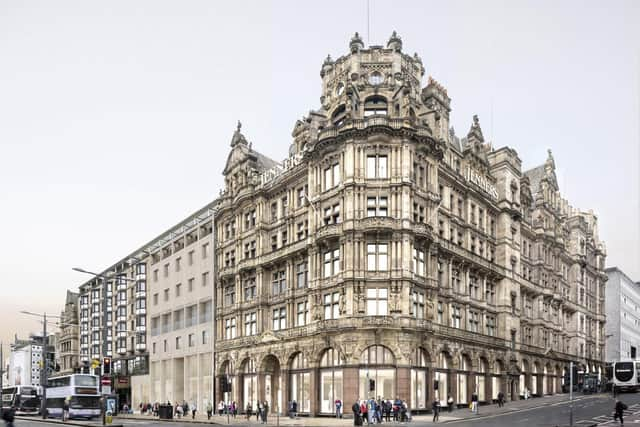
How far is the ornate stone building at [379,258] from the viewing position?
57.8 meters

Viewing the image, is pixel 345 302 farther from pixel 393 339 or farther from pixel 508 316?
pixel 508 316

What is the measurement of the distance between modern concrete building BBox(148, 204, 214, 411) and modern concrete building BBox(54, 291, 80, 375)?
160ft

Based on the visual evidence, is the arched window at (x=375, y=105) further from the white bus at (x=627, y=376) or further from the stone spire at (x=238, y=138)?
the white bus at (x=627, y=376)

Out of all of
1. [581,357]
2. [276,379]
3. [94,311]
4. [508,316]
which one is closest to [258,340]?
[276,379]

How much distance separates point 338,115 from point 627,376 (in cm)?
4203

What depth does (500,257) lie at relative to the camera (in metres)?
78.1

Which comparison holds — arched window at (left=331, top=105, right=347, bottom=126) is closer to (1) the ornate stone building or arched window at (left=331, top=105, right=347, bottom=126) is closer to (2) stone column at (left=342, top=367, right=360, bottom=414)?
(1) the ornate stone building

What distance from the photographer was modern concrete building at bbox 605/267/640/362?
463ft

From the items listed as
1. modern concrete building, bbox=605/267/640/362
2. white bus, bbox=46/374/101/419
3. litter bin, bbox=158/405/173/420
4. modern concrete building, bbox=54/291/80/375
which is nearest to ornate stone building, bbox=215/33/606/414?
litter bin, bbox=158/405/173/420

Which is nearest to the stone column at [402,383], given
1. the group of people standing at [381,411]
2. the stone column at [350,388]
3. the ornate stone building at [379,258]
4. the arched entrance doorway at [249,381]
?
the ornate stone building at [379,258]

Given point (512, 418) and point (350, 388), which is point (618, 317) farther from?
point (350, 388)

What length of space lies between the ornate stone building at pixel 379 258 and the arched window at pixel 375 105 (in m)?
0.12

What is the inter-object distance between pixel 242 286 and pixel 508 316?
2917cm

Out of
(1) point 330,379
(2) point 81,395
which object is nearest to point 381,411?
(1) point 330,379
